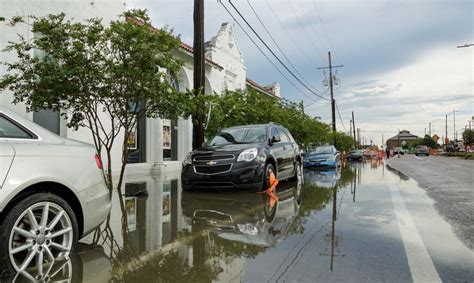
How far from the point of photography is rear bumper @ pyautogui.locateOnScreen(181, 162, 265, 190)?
8500mm

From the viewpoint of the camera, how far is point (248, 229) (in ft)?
17.9

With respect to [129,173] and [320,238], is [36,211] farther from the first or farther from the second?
[129,173]

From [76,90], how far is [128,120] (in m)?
1.57

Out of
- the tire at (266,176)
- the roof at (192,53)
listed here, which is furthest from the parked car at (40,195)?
the roof at (192,53)

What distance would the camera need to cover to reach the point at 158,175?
15.0 meters

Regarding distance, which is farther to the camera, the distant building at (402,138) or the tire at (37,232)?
the distant building at (402,138)

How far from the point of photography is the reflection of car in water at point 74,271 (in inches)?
135

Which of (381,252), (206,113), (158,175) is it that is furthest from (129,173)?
(381,252)

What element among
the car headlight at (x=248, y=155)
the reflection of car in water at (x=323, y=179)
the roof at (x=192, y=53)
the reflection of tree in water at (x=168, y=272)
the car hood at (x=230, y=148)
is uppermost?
the roof at (x=192, y=53)

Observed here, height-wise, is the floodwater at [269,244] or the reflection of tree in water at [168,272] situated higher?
the floodwater at [269,244]

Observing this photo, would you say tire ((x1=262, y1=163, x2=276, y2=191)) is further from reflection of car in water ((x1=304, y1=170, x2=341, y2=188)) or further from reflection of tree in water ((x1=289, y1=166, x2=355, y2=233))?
reflection of car in water ((x1=304, y1=170, x2=341, y2=188))

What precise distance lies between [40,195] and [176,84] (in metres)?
14.2

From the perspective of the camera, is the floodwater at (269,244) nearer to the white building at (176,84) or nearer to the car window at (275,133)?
the car window at (275,133)

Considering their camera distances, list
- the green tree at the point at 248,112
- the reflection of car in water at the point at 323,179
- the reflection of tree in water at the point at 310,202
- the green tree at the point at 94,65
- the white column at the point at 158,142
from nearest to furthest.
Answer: the reflection of tree in water at the point at 310,202 < the green tree at the point at 94,65 < the reflection of car in water at the point at 323,179 < the green tree at the point at 248,112 < the white column at the point at 158,142
